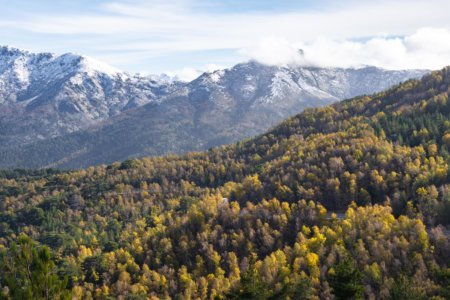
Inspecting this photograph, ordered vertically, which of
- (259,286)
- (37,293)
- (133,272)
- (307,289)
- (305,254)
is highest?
(37,293)

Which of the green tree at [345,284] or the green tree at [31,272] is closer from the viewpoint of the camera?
the green tree at [31,272]

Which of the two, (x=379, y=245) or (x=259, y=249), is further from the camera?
(x=259, y=249)

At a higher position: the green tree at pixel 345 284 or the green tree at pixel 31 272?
the green tree at pixel 31 272

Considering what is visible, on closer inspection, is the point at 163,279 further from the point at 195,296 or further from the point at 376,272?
the point at 376,272

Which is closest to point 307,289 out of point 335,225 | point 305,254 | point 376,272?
point 376,272

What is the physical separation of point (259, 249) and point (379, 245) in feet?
171

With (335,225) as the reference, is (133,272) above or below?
below

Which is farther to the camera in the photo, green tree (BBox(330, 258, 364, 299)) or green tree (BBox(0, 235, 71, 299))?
green tree (BBox(330, 258, 364, 299))

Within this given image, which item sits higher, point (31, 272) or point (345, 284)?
point (31, 272)

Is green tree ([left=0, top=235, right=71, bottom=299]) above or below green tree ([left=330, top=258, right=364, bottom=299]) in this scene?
above

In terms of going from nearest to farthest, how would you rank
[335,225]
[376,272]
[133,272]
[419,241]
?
[376,272] < [419,241] < [335,225] < [133,272]

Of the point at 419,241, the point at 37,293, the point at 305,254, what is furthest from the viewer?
the point at 305,254

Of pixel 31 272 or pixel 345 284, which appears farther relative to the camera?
pixel 345 284

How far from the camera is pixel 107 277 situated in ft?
633
